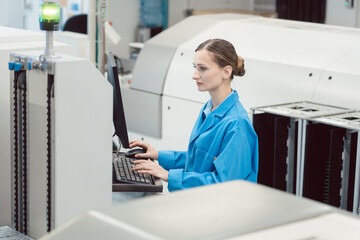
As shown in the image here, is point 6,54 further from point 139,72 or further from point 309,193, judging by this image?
point 139,72

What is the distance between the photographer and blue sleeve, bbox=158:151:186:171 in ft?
8.36

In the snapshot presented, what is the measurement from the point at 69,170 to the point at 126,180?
422mm

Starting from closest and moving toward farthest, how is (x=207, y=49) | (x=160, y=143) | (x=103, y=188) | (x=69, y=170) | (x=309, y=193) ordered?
(x=69, y=170), (x=103, y=188), (x=207, y=49), (x=309, y=193), (x=160, y=143)

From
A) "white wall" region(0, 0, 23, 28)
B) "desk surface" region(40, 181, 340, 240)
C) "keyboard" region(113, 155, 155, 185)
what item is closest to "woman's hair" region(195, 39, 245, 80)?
"keyboard" region(113, 155, 155, 185)

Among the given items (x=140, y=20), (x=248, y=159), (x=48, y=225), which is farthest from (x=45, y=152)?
(x=140, y=20)

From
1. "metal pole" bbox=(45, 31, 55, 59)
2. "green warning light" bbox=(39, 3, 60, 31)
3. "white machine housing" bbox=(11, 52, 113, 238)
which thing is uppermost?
"green warning light" bbox=(39, 3, 60, 31)

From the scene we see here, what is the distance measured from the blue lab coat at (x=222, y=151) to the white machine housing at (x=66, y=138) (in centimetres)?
46

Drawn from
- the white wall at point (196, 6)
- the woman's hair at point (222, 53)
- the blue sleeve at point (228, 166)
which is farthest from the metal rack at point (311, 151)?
the white wall at point (196, 6)

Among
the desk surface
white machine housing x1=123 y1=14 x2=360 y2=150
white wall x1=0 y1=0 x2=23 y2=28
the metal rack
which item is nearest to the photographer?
the desk surface

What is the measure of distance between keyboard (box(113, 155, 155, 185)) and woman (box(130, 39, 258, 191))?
0.07 feet

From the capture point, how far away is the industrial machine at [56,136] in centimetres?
175

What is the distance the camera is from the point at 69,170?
5.83 feet

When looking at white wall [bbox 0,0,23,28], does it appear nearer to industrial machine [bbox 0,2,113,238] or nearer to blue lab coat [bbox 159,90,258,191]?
blue lab coat [bbox 159,90,258,191]

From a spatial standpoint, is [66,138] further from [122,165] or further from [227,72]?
[227,72]
